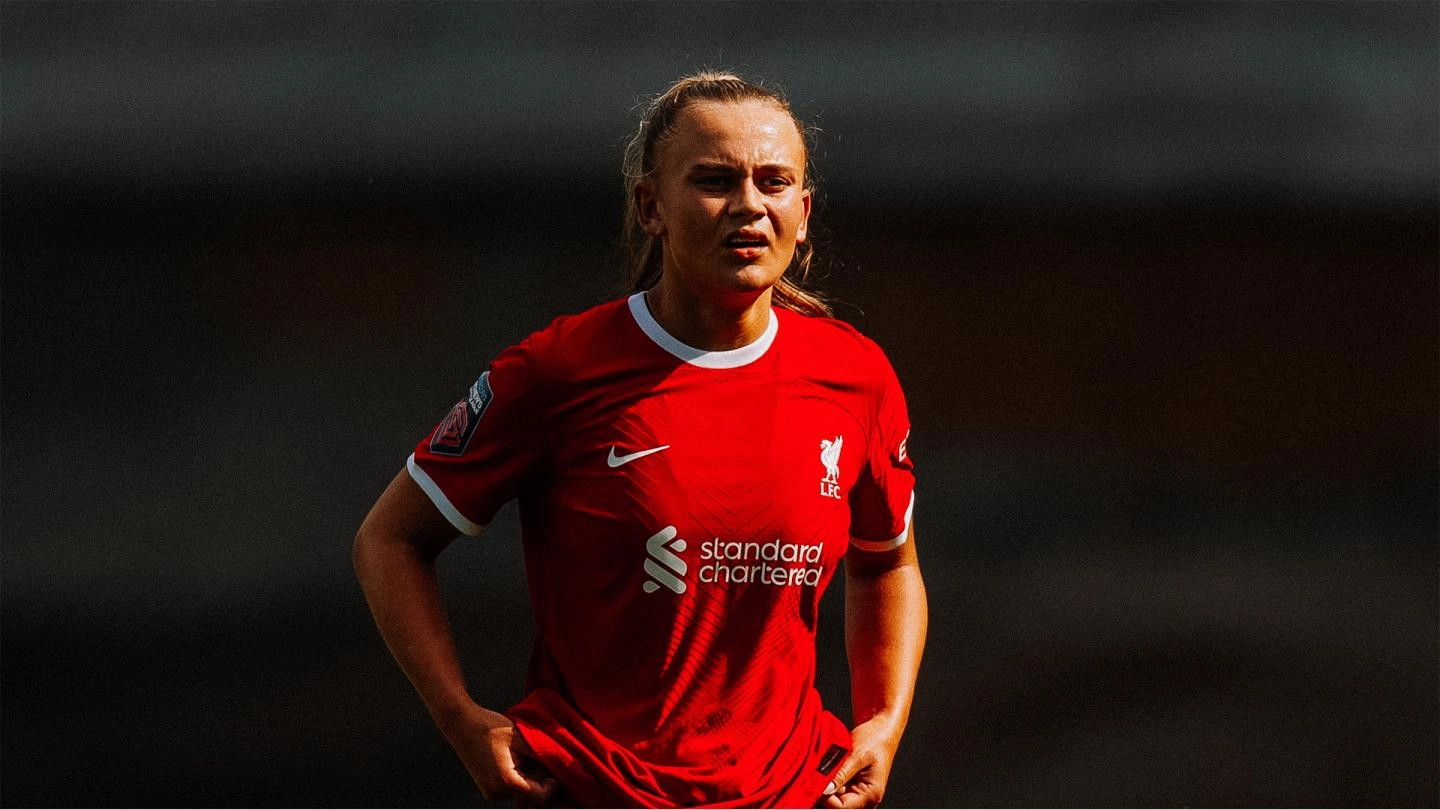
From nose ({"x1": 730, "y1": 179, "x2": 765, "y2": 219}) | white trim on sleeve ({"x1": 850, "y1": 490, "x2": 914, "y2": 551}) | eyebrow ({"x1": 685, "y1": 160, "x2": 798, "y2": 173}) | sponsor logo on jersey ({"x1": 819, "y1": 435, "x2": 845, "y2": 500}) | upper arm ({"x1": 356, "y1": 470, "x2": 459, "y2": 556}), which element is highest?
eyebrow ({"x1": 685, "y1": 160, "x2": 798, "y2": 173})

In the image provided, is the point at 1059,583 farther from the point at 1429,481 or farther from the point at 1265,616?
the point at 1429,481

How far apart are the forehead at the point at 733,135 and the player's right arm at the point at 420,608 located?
1.05ft

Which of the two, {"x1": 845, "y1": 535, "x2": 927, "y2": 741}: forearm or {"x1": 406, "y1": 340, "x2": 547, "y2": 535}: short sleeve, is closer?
{"x1": 406, "y1": 340, "x2": 547, "y2": 535}: short sleeve

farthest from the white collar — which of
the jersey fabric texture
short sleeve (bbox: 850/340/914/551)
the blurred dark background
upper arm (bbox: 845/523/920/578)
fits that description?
the blurred dark background

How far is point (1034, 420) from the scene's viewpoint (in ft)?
6.29

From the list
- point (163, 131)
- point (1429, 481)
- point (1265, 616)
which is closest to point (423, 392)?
point (163, 131)

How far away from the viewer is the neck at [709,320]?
1.11 m

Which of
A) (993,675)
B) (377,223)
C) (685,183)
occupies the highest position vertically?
(685,183)

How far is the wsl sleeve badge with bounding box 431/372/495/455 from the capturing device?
1.09 m

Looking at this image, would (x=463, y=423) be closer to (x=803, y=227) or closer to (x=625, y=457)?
(x=625, y=457)

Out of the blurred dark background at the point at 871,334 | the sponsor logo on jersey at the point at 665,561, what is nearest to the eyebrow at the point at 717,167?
the sponsor logo on jersey at the point at 665,561

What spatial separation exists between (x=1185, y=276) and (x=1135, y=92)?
239 mm

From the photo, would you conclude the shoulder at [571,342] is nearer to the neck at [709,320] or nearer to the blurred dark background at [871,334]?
the neck at [709,320]

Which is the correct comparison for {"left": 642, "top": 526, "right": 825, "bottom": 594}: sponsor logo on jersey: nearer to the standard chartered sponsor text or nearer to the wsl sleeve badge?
the standard chartered sponsor text
